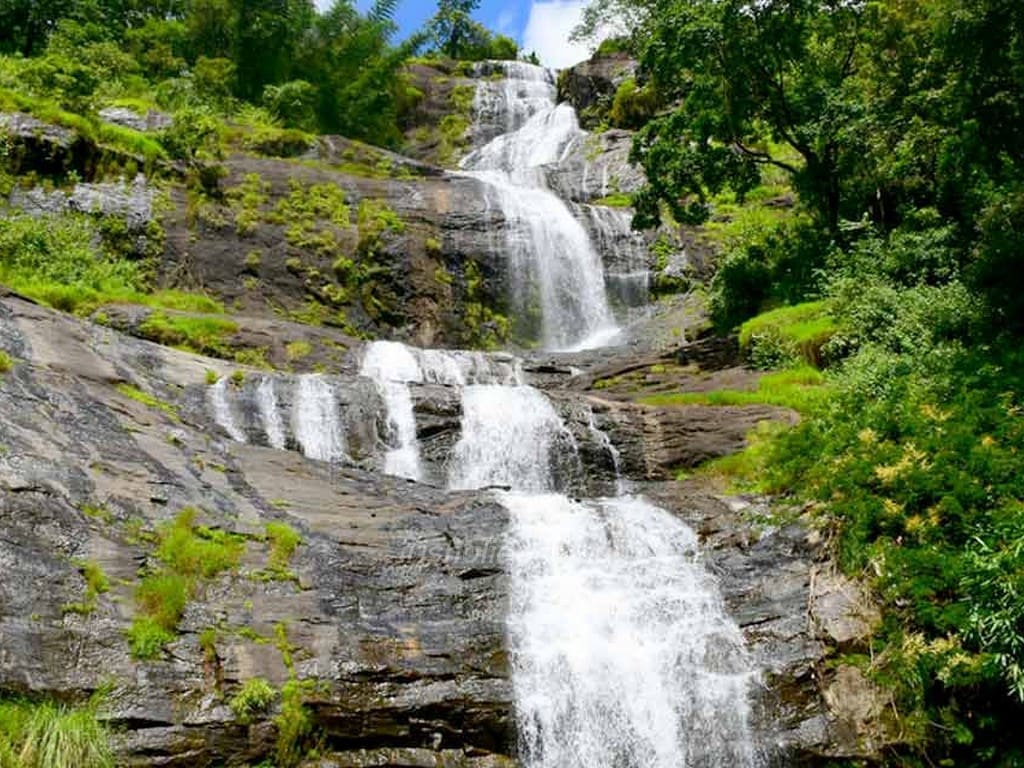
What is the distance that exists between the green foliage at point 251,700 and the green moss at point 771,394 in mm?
9659

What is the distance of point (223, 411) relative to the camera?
558 inches

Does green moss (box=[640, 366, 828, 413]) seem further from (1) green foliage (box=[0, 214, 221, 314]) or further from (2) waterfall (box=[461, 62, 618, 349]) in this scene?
(1) green foliage (box=[0, 214, 221, 314])

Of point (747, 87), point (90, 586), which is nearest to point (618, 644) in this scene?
point (90, 586)

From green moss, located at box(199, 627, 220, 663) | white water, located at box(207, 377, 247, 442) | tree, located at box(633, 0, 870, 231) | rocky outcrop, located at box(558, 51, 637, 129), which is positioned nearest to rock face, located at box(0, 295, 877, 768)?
green moss, located at box(199, 627, 220, 663)

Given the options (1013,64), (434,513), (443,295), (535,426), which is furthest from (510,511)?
(443,295)

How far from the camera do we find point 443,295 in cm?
2500

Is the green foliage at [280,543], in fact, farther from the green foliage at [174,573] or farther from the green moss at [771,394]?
→ the green moss at [771,394]

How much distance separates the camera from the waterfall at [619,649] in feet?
30.0

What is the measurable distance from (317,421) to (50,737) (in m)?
7.85

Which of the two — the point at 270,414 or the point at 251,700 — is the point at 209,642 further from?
the point at 270,414

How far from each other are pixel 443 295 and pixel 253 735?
58.1 ft

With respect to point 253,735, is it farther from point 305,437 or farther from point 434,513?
point 305,437

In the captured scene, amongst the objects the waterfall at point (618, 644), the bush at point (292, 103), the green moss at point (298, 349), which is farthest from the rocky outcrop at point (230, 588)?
the bush at point (292, 103)

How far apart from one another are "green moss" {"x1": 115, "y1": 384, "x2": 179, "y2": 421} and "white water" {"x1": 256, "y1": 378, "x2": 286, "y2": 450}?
5.54 feet
